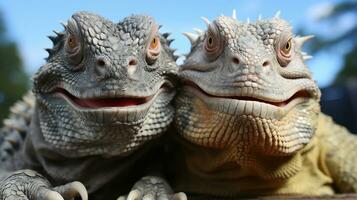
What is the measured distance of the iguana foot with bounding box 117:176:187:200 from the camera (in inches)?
116

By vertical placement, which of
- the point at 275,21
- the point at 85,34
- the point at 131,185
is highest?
the point at 275,21

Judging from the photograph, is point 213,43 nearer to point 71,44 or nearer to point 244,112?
point 244,112

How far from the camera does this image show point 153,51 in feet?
9.70

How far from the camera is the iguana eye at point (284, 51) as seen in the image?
298 cm

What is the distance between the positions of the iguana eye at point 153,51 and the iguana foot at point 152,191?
0.66 metres

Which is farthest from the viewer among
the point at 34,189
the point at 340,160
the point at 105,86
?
the point at 340,160

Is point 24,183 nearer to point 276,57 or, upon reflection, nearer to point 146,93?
point 146,93

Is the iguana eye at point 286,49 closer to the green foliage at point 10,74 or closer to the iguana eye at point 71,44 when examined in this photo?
the iguana eye at point 71,44

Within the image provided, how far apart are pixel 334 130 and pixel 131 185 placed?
150 cm

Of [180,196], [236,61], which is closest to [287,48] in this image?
[236,61]

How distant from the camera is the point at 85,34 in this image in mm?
2822

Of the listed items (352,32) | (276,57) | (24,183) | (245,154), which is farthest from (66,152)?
(352,32)

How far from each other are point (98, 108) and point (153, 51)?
1.46ft

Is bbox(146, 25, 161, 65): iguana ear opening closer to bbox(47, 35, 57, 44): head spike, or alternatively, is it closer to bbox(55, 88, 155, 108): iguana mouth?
bbox(55, 88, 155, 108): iguana mouth
